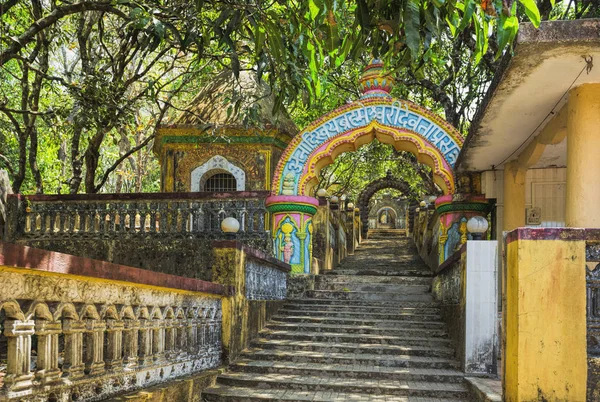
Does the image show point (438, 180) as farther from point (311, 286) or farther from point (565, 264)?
point (565, 264)

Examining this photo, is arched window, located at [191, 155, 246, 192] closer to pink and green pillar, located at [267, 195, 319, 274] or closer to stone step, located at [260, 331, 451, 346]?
pink and green pillar, located at [267, 195, 319, 274]

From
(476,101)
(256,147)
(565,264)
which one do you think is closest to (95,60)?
(256,147)

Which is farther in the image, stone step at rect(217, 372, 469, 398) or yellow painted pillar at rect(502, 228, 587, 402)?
stone step at rect(217, 372, 469, 398)

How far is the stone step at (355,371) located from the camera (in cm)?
698

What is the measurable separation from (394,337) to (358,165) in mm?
19174

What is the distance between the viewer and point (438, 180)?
38.7ft

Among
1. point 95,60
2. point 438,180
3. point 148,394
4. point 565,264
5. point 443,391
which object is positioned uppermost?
point 95,60

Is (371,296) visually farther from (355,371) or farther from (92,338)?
(92,338)

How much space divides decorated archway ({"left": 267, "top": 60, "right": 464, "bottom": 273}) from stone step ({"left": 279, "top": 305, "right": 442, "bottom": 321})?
1.79 meters

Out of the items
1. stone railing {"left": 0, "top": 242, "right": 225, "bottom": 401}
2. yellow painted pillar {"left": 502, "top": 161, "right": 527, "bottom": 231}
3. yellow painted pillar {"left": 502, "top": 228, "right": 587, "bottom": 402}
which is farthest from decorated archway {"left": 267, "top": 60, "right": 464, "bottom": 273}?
yellow painted pillar {"left": 502, "top": 228, "right": 587, "bottom": 402}

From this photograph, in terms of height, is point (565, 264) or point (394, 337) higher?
point (565, 264)

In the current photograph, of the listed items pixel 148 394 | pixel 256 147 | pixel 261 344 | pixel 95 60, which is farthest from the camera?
pixel 256 147

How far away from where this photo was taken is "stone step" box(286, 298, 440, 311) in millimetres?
9922

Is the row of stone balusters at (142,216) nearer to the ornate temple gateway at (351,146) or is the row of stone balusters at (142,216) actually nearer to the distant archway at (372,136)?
the ornate temple gateway at (351,146)
